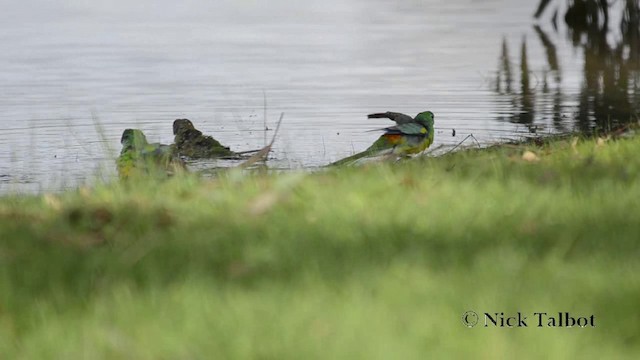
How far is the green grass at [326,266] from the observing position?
11.9 feet

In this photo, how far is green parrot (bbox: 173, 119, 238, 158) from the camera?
10133mm

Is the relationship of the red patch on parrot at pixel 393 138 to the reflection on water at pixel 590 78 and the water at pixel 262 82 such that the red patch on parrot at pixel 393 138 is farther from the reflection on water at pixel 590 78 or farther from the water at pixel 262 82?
the reflection on water at pixel 590 78

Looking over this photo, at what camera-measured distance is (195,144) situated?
10.3m

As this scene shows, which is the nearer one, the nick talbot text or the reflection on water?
the nick talbot text

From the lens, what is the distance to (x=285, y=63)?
59.1ft

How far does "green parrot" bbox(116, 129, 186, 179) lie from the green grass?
823 millimetres

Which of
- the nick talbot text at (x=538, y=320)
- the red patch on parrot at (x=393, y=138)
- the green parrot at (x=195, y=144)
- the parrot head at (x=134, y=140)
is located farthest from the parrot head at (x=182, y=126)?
the nick talbot text at (x=538, y=320)

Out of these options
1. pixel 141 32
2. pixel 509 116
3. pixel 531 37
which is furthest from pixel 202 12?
pixel 509 116

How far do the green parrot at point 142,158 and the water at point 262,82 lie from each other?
5.4 inches

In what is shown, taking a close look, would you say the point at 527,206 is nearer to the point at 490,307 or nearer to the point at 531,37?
the point at 490,307

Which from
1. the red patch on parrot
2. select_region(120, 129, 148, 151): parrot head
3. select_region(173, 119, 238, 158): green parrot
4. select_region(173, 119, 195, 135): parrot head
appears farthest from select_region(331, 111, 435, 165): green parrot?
select_region(173, 119, 195, 135): parrot head

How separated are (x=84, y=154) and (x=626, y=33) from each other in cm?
1444

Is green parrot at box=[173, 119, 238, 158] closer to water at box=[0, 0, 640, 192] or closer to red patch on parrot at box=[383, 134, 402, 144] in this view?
water at box=[0, 0, 640, 192]

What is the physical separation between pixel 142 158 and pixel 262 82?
28.3 ft
